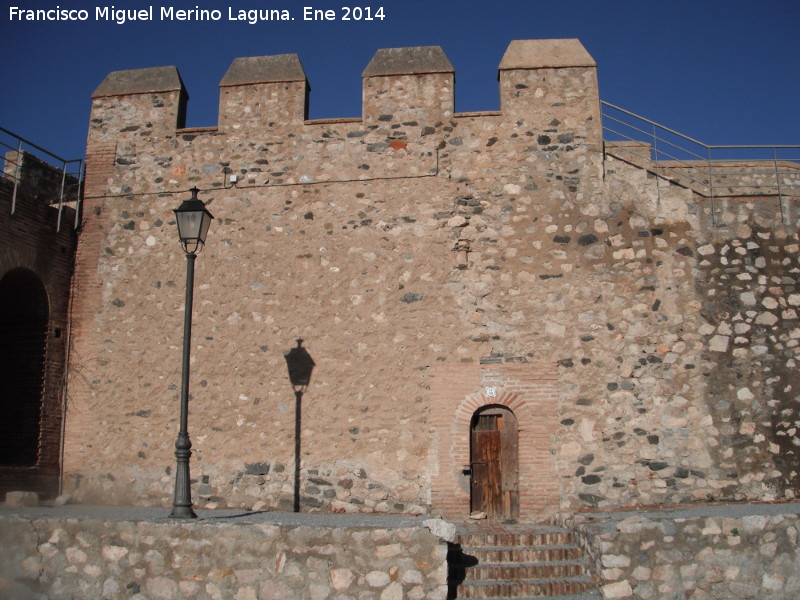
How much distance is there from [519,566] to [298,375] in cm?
424

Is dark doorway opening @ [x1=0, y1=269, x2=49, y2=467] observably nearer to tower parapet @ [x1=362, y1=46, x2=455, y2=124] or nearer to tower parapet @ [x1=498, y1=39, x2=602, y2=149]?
tower parapet @ [x1=362, y1=46, x2=455, y2=124]

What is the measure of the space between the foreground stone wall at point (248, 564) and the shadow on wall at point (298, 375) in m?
3.29

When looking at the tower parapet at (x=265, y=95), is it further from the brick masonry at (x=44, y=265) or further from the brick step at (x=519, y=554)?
the brick step at (x=519, y=554)

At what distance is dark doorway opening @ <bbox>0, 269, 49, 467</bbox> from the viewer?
435 inches

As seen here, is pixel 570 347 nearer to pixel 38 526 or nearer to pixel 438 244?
pixel 438 244

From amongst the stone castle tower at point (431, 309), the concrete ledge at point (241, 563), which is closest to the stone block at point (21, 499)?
the stone castle tower at point (431, 309)

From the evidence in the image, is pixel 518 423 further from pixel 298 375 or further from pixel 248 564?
pixel 248 564

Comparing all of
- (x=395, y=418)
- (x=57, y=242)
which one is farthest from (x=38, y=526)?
(x=57, y=242)

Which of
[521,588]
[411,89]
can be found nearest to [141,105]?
[411,89]

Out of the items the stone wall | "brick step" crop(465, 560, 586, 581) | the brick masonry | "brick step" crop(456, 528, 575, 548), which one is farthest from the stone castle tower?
the stone wall

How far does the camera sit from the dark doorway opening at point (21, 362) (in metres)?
11.0

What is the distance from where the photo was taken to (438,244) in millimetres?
10719

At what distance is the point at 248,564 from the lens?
6902mm

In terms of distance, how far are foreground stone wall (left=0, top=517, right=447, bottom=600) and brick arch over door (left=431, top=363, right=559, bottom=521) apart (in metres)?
3.05
